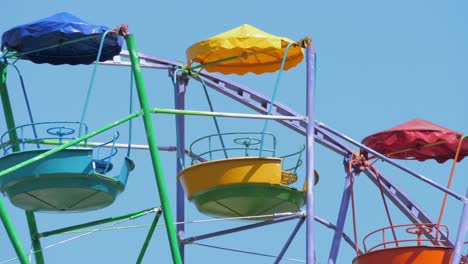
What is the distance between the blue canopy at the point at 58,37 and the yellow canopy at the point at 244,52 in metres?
2.14

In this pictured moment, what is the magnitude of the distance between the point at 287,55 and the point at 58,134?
631cm

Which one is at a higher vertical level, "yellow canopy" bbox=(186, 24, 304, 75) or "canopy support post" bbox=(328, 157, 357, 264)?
A: "yellow canopy" bbox=(186, 24, 304, 75)

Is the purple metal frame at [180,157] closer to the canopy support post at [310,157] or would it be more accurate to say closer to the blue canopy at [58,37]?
the blue canopy at [58,37]

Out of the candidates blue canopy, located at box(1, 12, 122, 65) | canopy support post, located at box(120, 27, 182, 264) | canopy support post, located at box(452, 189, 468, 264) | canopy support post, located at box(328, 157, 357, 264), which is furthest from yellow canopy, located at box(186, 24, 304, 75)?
canopy support post, located at box(452, 189, 468, 264)

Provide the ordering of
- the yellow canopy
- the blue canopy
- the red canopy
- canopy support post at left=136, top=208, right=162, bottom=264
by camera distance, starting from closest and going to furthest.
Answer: the blue canopy, canopy support post at left=136, top=208, right=162, bottom=264, the yellow canopy, the red canopy

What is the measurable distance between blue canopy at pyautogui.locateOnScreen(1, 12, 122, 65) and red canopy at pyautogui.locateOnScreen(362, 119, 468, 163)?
23.4 ft

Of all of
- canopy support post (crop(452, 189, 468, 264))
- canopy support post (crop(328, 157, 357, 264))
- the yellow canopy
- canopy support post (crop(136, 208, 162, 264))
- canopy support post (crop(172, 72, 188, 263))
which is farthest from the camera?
canopy support post (crop(328, 157, 357, 264))

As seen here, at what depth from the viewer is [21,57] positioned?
43344 mm

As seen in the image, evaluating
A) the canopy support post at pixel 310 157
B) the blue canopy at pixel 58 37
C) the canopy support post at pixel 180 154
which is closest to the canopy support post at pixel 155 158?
the blue canopy at pixel 58 37

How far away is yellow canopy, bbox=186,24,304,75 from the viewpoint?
44500mm

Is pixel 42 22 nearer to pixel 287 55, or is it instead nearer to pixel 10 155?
pixel 10 155

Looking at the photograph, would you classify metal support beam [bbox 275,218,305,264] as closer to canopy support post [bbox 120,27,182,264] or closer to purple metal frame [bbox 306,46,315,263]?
purple metal frame [bbox 306,46,315,263]

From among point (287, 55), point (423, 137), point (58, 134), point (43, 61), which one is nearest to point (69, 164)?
point (58, 134)

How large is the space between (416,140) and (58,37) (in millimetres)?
9271
